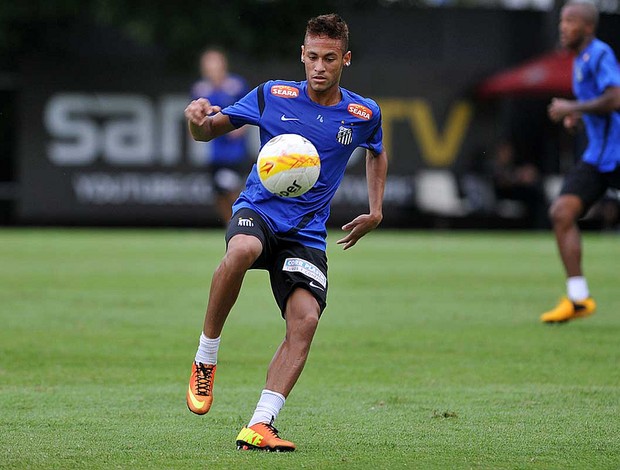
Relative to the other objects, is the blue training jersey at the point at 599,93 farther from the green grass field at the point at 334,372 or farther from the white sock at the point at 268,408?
the white sock at the point at 268,408

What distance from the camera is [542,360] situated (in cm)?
905

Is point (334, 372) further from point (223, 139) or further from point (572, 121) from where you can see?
point (223, 139)

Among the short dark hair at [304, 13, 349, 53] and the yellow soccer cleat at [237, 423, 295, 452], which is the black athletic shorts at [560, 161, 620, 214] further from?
the yellow soccer cleat at [237, 423, 295, 452]

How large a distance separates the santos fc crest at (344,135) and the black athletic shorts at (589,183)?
4.90 metres

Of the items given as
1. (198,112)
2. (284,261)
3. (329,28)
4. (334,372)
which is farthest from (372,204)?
(334,372)

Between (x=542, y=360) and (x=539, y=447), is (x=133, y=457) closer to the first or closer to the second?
(x=539, y=447)

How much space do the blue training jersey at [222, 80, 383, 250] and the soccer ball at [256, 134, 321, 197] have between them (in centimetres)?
12

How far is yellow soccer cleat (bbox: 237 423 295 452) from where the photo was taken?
230 inches

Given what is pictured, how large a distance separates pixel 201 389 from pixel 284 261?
79cm

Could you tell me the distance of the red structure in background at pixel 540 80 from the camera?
26328 mm

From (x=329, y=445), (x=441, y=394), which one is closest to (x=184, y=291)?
(x=441, y=394)

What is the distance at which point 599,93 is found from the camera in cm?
1108

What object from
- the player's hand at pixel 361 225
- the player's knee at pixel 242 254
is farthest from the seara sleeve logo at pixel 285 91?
the player's knee at pixel 242 254

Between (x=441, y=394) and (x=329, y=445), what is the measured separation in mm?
1711
